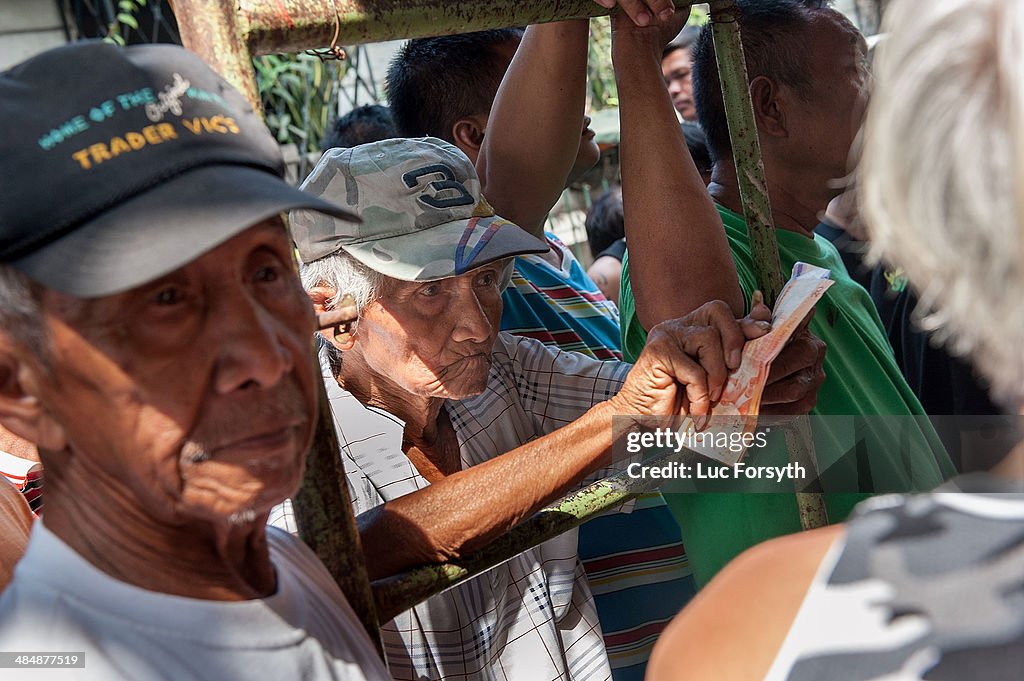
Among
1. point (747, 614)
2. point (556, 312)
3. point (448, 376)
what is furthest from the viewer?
point (556, 312)

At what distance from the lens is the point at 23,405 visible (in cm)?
97

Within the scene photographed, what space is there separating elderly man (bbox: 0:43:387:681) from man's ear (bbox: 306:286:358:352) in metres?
0.78

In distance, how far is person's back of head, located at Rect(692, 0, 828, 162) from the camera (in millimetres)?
2396

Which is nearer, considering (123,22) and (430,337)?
(430,337)

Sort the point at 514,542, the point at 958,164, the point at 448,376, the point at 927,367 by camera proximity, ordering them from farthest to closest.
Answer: the point at 927,367, the point at 448,376, the point at 514,542, the point at 958,164

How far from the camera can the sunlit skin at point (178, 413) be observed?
3.11 ft

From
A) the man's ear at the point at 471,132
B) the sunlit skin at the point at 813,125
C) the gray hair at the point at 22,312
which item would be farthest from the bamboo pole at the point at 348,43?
the man's ear at the point at 471,132

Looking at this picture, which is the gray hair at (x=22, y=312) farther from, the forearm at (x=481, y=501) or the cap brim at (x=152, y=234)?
the forearm at (x=481, y=501)

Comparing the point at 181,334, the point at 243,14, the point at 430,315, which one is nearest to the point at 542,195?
the point at 430,315

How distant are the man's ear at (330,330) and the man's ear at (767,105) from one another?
1.11 meters

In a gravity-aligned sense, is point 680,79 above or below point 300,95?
below

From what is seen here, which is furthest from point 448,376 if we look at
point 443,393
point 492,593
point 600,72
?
point 600,72

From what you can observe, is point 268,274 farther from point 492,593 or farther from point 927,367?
point 927,367

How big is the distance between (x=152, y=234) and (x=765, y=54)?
73.2 inches
